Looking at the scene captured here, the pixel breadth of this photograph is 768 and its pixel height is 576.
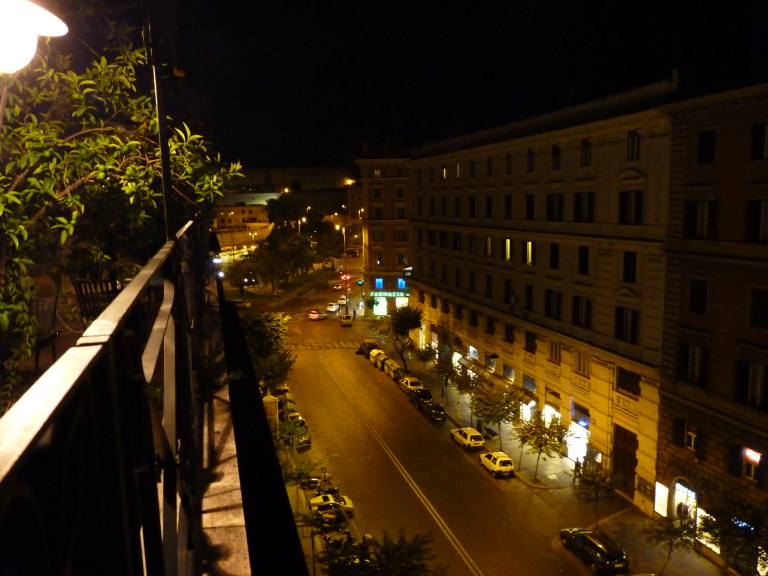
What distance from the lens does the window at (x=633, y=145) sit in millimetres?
22297

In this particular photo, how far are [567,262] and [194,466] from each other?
2411 cm

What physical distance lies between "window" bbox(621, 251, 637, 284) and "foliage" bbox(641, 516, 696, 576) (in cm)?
830

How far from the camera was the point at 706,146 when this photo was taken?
1961cm

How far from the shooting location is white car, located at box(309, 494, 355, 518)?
21219 mm

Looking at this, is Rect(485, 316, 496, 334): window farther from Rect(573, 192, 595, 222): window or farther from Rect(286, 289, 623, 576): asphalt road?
Rect(573, 192, 595, 222): window

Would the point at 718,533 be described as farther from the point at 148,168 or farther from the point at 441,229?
the point at 441,229

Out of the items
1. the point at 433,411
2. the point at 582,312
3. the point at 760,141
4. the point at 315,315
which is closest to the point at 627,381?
the point at 582,312

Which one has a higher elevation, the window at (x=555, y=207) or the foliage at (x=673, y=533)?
the window at (x=555, y=207)

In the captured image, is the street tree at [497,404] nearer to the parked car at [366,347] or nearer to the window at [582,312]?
the window at [582,312]

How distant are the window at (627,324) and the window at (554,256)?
15.3 feet

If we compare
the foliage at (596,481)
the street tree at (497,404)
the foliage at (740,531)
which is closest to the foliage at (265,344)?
the street tree at (497,404)

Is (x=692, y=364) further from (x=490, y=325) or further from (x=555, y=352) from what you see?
(x=490, y=325)

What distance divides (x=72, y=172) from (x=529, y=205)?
87.1 ft

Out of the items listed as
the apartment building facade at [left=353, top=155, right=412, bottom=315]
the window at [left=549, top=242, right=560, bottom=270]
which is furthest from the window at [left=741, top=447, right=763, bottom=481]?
the apartment building facade at [left=353, top=155, right=412, bottom=315]
